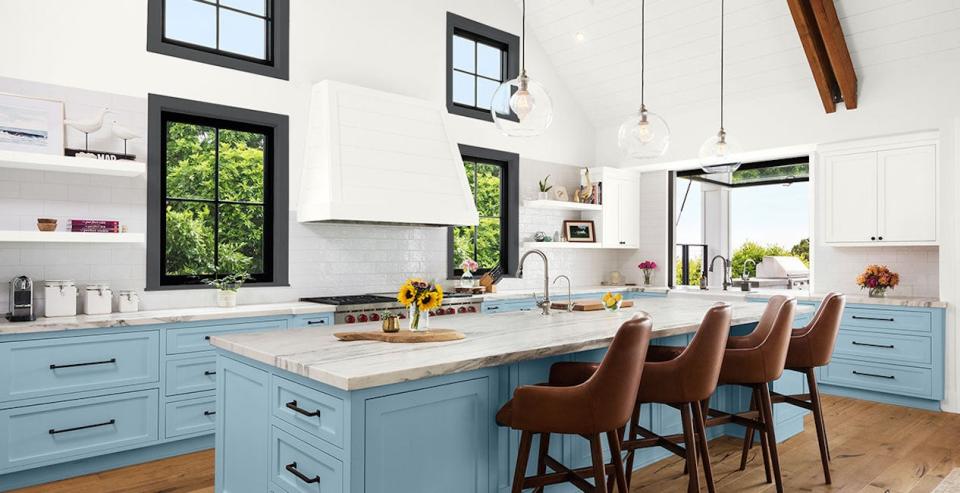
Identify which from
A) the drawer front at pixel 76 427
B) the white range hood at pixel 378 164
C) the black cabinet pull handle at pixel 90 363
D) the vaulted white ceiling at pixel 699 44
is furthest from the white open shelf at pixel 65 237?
the vaulted white ceiling at pixel 699 44

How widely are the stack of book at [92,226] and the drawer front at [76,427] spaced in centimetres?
105

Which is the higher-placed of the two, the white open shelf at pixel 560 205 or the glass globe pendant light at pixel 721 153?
the glass globe pendant light at pixel 721 153

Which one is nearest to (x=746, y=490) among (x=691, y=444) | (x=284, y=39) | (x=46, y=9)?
(x=691, y=444)

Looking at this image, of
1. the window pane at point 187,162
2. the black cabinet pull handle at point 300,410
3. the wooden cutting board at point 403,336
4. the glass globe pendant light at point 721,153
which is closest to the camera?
the black cabinet pull handle at point 300,410

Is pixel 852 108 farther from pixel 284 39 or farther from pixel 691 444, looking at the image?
A: pixel 284 39

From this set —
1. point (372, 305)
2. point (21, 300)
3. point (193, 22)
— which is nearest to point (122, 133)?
point (21, 300)

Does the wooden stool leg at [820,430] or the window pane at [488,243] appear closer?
A: the wooden stool leg at [820,430]

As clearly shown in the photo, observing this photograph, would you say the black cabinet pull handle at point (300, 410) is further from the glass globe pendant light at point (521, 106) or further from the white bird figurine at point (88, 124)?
the white bird figurine at point (88, 124)

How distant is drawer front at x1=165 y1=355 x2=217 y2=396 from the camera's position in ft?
13.0

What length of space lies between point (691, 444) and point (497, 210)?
4352 mm

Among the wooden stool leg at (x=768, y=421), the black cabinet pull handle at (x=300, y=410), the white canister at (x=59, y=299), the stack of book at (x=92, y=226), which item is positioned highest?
the stack of book at (x=92, y=226)

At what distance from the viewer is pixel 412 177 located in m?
5.21

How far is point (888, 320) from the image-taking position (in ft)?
17.7

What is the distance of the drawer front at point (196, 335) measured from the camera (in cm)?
396
